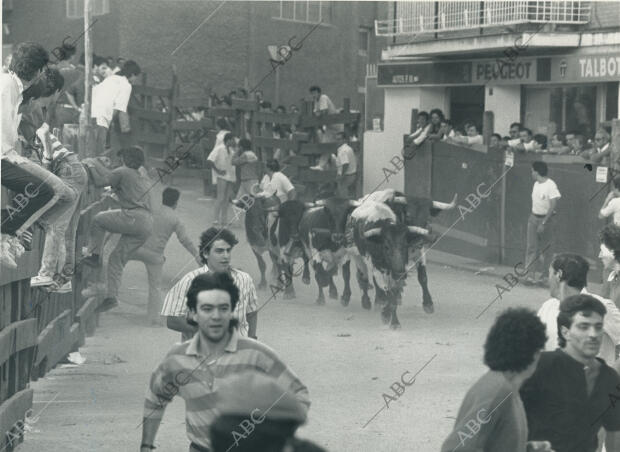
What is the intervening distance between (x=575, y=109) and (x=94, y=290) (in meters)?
13.0

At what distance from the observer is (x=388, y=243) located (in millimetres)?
16500

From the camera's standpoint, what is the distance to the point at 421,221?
17.8 metres

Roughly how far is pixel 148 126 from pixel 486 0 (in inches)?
317

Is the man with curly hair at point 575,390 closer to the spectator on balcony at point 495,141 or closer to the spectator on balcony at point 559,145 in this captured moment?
the spectator on balcony at point 559,145

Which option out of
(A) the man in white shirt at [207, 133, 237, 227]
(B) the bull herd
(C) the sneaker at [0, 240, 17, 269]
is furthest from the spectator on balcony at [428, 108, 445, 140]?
(C) the sneaker at [0, 240, 17, 269]

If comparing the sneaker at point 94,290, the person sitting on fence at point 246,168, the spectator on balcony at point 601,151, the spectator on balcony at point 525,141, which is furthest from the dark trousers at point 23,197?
the person sitting on fence at point 246,168

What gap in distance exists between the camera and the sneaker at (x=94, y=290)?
15.0m

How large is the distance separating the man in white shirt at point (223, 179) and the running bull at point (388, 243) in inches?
277

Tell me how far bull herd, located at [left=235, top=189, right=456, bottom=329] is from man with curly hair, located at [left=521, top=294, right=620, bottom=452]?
9.28 metres

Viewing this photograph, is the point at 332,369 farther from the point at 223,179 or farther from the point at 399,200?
the point at 223,179

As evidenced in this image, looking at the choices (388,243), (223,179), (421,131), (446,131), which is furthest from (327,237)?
(421,131)

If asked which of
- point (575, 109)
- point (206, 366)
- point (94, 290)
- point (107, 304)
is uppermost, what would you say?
point (575, 109)

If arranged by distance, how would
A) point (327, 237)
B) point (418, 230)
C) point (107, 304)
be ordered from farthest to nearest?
point (327, 237) < point (418, 230) < point (107, 304)

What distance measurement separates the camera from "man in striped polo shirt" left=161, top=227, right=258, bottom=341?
8.12 metres
